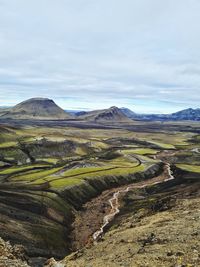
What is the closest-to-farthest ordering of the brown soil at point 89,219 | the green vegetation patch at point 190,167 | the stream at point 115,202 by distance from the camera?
the brown soil at point 89,219, the stream at point 115,202, the green vegetation patch at point 190,167

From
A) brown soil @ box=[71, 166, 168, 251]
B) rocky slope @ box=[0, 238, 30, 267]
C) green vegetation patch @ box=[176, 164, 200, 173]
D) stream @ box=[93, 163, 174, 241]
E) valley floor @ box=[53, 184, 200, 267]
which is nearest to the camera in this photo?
rocky slope @ box=[0, 238, 30, 267]

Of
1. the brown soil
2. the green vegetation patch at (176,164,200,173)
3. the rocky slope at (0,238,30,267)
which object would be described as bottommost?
the brown soil

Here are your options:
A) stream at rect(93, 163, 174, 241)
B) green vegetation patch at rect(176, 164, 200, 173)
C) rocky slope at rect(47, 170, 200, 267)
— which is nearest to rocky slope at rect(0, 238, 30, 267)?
rocky slope at rect(47, 170, 200, 267)

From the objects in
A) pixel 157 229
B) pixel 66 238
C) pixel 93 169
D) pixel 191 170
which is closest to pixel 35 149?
pixel 93 169

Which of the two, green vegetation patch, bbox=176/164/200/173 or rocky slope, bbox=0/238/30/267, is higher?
rocky slope, bbox=0/238/30/267

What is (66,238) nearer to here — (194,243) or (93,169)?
(194,243)

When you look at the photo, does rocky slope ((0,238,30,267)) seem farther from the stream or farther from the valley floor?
the stream

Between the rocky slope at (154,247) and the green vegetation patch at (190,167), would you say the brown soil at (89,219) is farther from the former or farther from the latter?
the green vegetation patch at (190,167)

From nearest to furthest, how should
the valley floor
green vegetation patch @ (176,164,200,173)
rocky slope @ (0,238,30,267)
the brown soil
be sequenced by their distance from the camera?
rocky slope @ (0,238,30,267), the valley floor, the brown soil, green vegetation patch @ (176,164,200,173)

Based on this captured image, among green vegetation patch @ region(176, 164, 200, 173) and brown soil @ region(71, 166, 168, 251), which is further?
green vegetation patch @ region(176, 164, 200, 173)

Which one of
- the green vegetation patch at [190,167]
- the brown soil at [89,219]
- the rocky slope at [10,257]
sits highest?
the rocky slope at [10,257]

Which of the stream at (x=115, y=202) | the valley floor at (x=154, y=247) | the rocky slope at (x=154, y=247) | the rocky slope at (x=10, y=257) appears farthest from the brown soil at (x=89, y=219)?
the rocky slope at (x=10, y=257)
